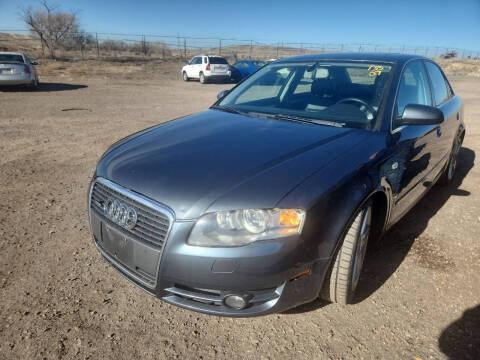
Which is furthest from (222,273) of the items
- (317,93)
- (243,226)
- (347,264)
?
(317,93)

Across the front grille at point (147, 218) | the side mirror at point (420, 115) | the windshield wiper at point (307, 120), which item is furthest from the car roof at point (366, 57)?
the front grille at point (147, 218)

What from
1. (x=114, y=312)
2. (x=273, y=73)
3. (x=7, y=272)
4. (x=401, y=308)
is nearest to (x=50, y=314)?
(x=114, y=312)

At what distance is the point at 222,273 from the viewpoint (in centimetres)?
167

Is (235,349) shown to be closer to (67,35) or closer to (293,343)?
(293,343)

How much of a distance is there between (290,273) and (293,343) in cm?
55

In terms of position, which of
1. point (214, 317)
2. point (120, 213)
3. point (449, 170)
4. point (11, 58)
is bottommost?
point (214, 317)

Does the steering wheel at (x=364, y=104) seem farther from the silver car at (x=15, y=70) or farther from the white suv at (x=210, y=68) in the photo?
the white suv at (x=210, y=68)

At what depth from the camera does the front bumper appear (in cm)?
166

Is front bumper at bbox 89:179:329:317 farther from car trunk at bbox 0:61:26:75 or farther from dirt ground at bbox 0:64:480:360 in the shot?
car trunk at bbox 0:61:26:75

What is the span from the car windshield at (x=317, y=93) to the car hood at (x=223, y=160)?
0.75 feet

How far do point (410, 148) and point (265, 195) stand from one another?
1525 mm

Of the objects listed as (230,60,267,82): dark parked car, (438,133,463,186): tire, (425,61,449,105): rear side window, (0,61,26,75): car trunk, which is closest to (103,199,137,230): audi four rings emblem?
(425,61,449,105): rear side window

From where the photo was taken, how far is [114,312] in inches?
86.0

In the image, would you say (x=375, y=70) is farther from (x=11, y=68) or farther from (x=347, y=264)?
(x=11, y=68)
